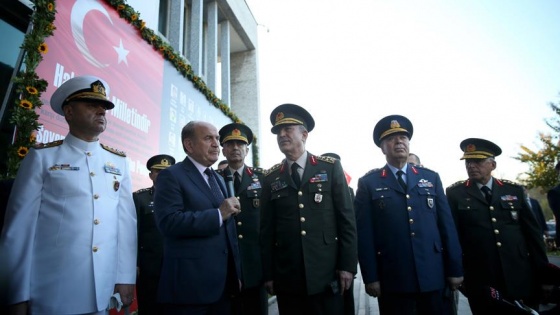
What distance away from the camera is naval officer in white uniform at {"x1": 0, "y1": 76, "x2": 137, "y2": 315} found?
1.76 meters

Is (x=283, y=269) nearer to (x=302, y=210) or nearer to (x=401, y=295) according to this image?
(x=302, y=210)

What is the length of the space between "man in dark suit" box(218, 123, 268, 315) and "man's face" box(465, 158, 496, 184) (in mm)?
2490

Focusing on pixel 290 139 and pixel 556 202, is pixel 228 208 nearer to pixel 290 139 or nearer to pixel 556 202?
pixel 290 139

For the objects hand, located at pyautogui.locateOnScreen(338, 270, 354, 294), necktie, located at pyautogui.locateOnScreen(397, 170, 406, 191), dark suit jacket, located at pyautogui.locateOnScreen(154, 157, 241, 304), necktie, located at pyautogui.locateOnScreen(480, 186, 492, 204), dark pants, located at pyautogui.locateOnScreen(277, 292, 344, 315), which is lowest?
dark pants, located at pyautogui.locateOnScreen(277, 292, 344, 315)

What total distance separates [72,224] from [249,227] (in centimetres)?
192

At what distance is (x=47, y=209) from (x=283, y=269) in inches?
66.4

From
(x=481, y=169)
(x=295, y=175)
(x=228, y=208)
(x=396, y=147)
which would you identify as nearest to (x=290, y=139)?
(x=295, y=175)

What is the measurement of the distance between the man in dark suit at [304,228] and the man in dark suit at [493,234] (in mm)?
1596

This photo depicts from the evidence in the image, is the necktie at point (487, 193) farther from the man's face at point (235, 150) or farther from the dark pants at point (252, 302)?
the man's face at point (235, 150)

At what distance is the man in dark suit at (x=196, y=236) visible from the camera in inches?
82.6

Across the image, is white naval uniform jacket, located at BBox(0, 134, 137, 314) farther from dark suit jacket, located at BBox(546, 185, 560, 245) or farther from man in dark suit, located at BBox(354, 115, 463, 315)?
dark suit jacket, located at BBox(546, 185, 560, 245)

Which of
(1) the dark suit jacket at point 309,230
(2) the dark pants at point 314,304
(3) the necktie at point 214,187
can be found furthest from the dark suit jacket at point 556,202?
(3) the necktie at point 214,187

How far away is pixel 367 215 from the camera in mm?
3078

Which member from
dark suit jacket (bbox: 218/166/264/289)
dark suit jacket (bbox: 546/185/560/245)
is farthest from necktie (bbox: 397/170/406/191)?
dark suit jacket (bbox: 546/185/560/245)
